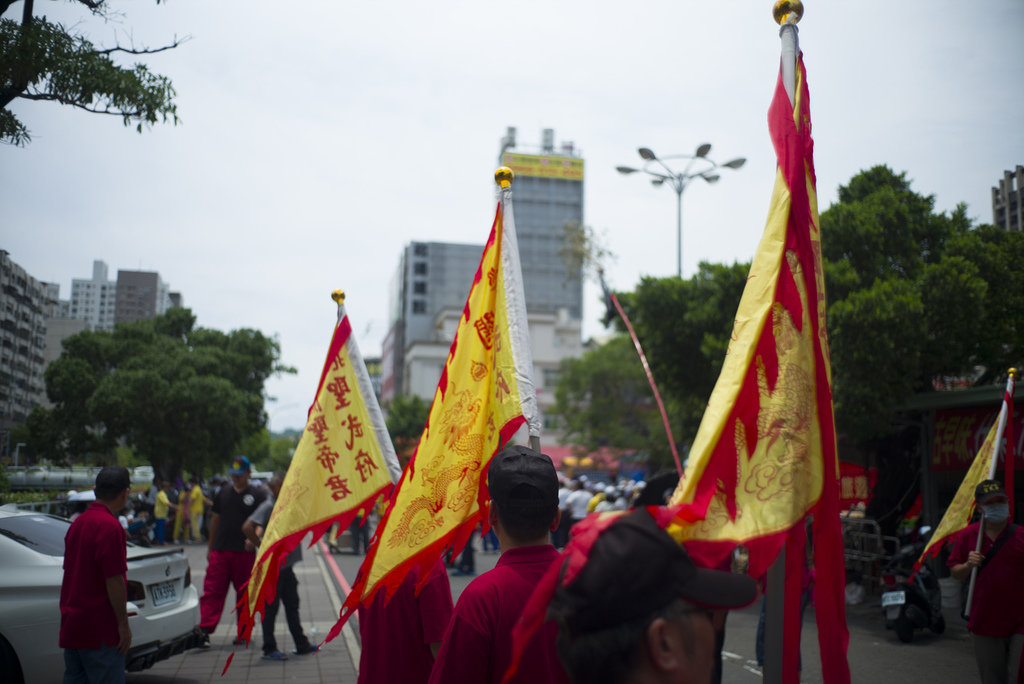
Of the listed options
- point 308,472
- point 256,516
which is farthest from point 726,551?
point 256,516

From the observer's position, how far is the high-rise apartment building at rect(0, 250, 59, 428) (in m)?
9.04

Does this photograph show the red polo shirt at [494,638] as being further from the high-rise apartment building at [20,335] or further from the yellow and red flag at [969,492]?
the high-rise apartment building at [20,335]

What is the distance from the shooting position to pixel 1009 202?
40.0 ft

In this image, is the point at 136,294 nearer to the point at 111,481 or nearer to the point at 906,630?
the point at 111,481

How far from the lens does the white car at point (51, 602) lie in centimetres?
548

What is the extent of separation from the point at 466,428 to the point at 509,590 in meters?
1.39

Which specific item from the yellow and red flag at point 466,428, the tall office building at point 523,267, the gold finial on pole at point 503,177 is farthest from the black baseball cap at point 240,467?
the tall office building at point 523,267

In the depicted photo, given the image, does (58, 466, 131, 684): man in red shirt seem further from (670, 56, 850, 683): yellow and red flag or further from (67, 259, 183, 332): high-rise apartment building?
(67, 259, 183, 332): high-rise apartment building

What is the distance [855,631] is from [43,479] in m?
13.2

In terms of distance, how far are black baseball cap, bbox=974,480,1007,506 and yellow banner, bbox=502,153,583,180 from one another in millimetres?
77056

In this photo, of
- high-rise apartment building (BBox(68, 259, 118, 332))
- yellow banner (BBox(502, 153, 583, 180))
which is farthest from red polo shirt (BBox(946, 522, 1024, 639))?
yellow banner (BBox(502, 153, 583, 180))

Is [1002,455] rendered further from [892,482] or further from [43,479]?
[43,479]

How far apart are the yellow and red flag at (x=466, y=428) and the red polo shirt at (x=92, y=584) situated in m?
1.52

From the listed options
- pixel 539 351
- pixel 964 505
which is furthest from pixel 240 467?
pixel 539 351
